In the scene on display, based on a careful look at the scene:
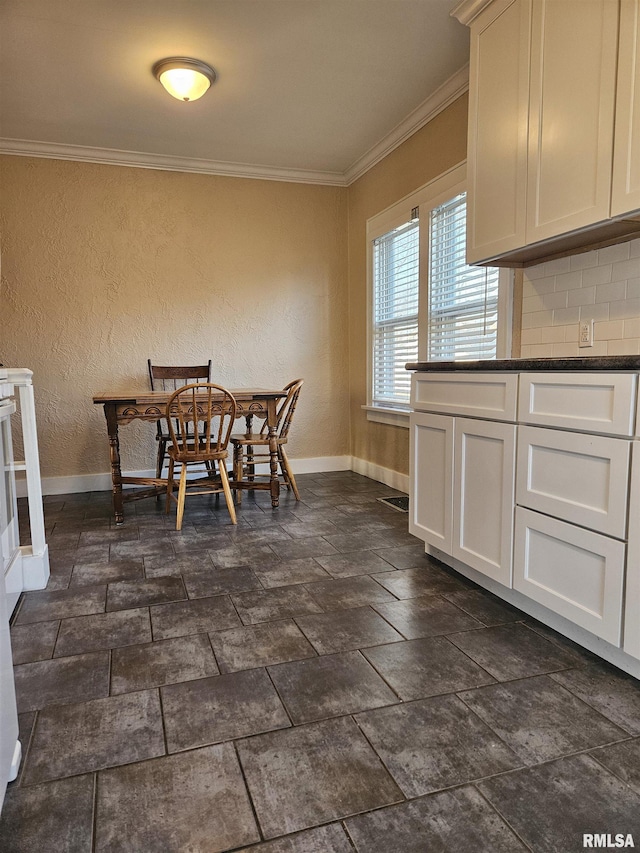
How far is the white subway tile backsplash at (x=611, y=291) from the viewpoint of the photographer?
2201 mm

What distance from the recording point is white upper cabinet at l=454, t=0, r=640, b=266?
6.07ft

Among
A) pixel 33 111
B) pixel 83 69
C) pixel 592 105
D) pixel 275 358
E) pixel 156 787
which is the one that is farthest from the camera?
pixel 275 358

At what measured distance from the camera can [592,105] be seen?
6.38 feet

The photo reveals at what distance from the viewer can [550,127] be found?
2.13 metres

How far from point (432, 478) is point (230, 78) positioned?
255 centimetres

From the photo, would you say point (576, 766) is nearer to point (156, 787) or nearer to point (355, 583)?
point (156, 787)

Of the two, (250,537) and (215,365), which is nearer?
(250,537)

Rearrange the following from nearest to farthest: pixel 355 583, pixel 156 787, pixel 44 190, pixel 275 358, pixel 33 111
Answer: pixel 156 787
pixel 355 583
pixel 33 111
pixel 44 190
pixel 275 358

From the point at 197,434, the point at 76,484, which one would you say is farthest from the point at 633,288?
the point at 76,484

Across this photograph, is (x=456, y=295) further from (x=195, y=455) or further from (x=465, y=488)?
(x=195, y=455)

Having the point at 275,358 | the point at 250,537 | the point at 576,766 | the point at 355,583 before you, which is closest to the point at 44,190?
the point at 275,358

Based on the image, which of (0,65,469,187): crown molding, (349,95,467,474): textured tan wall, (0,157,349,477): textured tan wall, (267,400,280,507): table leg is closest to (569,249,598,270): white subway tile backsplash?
(349,95,467,474): textured tan wall

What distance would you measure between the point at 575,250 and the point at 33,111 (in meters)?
3.38

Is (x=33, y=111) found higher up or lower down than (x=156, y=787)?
higher up
